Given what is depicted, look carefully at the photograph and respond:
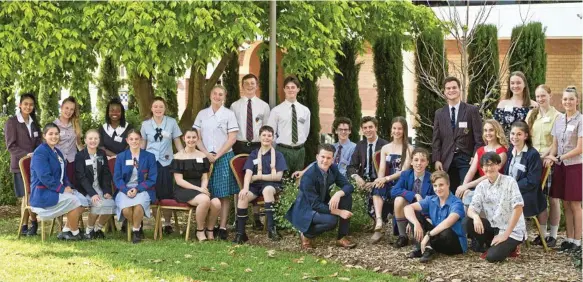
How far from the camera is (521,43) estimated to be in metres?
12.6

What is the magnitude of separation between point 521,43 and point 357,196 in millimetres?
4331

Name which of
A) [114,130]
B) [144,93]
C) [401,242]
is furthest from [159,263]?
[144,93]

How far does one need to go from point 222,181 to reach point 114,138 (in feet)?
4.87

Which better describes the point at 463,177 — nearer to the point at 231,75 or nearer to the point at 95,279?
the point at 95,279

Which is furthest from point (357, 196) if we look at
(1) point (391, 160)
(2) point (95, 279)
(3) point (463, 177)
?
(2) point (95, 279)

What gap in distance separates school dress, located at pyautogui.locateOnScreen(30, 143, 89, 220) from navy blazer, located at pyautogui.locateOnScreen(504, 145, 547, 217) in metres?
4.84

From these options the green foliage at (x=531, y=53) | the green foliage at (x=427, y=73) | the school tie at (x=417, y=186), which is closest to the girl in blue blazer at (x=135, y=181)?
the school tie at (x=417, y=186)

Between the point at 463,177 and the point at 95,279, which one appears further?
the point at 463,177

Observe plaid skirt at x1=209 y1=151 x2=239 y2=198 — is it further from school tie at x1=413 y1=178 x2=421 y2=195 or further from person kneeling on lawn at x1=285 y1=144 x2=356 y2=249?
school tie at x1=413 y1=178 x2=421 y2=195

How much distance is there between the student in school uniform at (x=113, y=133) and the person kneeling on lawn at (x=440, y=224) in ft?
12.4

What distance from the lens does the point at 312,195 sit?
9.28 meters

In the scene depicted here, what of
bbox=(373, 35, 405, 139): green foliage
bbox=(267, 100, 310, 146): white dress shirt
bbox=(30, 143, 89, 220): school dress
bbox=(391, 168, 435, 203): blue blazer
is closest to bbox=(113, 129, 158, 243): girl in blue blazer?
bbox=(30, 143, 89, 220): school dress

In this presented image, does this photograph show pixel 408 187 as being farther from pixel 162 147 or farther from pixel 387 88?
pixel 387 88

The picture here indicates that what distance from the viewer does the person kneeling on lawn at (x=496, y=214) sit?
8.20 metres
